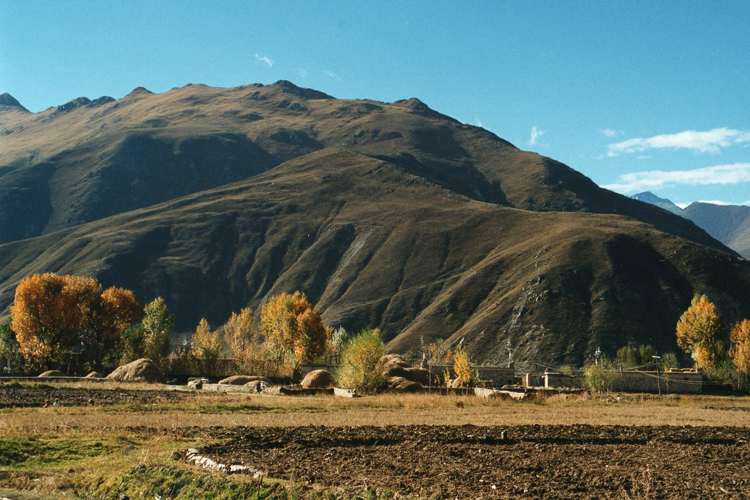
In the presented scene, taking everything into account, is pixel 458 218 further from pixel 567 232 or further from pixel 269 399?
pixel 269 399

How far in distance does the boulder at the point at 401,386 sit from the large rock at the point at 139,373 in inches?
834

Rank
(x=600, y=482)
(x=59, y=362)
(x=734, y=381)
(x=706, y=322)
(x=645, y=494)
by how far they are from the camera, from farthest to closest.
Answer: (x=706, y=322)
(x=59, y=362)
(x=734, y=381)
(x=600, y=482)
(x=645, y=494)

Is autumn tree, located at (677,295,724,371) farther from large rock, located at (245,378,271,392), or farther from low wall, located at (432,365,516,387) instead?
large rock, located at (245,378,271,392)

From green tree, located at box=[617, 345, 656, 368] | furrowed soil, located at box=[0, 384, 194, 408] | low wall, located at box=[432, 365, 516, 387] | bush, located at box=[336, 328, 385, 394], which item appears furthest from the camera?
green tree, located at box=[617, 345, 656, 368]

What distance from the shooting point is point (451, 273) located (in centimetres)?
15700

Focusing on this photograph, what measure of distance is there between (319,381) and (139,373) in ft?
52.6

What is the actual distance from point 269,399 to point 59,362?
53250 millimetres

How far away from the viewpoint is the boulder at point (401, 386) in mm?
55125

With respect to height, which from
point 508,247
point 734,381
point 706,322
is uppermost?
point 508,247

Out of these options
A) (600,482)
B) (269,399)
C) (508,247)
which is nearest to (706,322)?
(508,247)

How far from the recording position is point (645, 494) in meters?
14.6

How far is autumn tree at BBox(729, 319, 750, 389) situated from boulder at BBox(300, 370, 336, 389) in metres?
42.2

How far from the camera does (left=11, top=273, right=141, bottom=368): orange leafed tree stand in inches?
3322

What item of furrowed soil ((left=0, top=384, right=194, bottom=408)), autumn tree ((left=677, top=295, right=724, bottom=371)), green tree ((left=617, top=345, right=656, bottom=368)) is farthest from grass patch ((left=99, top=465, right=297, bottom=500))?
green tree ((left=617, top=345, right=656, bottom=368))
